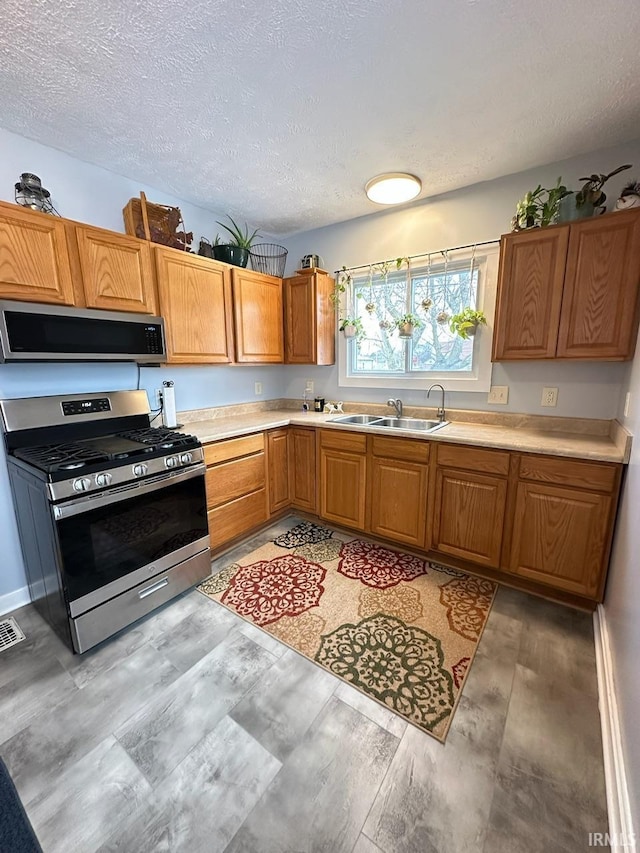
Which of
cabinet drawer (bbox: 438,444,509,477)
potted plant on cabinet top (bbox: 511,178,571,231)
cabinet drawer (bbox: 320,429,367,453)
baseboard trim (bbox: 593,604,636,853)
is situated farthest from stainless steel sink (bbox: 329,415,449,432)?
baseboard trim (bbox: 593,604,636,853)

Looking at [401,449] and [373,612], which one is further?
[401,449]

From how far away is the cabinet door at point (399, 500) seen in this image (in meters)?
2.41

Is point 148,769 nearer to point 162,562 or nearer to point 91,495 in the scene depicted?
point 162,562

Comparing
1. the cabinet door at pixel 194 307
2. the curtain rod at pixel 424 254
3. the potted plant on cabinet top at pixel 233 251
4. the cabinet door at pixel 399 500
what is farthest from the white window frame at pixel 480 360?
the potted plant on cabinet top at pixel 233 251

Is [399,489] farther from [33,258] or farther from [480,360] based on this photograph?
[33,258]

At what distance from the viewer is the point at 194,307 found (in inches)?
97.5

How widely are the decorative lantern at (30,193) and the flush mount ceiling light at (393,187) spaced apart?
1.86 metres

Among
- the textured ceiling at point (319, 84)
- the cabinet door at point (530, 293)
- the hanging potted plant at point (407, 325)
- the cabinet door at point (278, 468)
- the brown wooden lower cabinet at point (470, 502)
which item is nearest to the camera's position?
the textured ceiling at point (319, 84)

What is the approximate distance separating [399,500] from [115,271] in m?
2.31

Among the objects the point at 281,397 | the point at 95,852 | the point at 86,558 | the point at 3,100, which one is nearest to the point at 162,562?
the point at 86,558

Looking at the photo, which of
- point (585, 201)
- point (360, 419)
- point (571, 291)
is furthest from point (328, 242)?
point (571, 291)

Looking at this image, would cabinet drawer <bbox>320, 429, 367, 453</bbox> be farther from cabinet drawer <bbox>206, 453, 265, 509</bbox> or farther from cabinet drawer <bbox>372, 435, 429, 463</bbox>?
cabinet drawer <bbox>206, 453, 265, 509</bbox>

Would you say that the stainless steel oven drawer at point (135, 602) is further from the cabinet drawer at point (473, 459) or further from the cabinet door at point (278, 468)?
the cabinet drawer at point (473, 459)

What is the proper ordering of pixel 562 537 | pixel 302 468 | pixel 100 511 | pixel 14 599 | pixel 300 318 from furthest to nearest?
pixel 300 318 → pixel 302 468 → pixel 14 599 → pixel 562 537 → pixel 100 511
